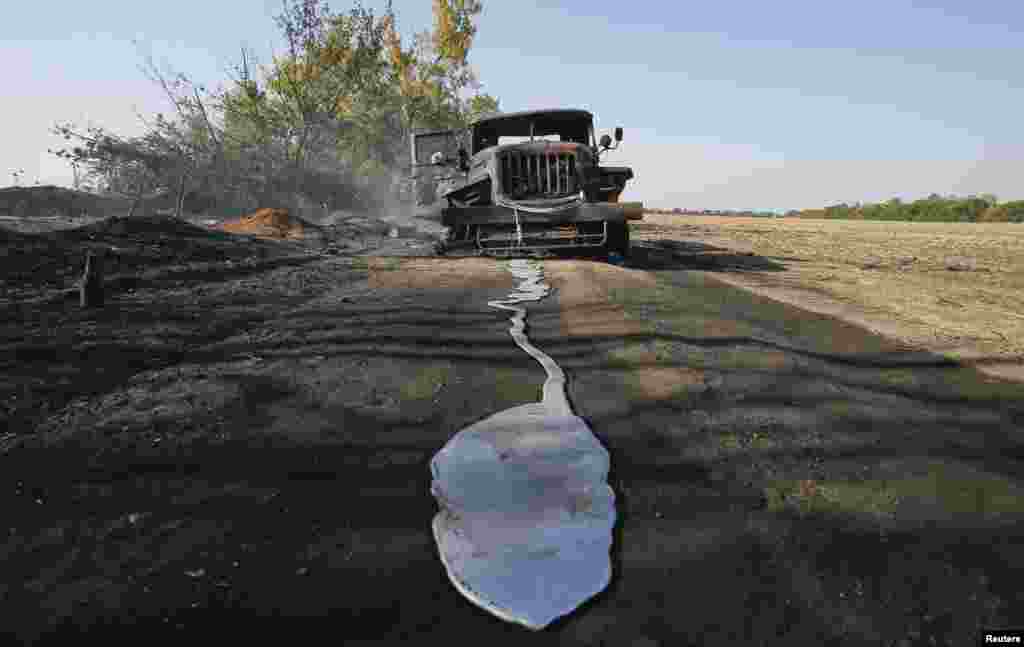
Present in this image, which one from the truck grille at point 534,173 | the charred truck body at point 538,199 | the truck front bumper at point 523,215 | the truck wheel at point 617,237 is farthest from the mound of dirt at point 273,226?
the truck wheel at point 617,237

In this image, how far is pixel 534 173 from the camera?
8852mm

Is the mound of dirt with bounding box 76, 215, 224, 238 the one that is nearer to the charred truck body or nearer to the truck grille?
the charred truck body

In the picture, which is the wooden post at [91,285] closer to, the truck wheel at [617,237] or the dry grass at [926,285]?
the dry grass at [926,285]

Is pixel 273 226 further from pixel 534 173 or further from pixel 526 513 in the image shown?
pixel 526 513

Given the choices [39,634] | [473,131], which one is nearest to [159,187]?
[473,131]

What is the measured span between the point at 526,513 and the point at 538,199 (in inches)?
291

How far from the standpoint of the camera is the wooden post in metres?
4.36

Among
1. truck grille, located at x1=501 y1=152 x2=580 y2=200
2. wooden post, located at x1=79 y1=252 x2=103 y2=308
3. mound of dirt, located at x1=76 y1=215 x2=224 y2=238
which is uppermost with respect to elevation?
truck grille, located at x1=501 y1=152 x2=580 y2=200

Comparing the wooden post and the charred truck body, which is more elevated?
the charred truck body

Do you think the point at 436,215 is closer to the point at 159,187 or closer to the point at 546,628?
the point at 546,628

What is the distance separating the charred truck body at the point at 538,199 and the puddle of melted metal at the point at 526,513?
611 centimetres

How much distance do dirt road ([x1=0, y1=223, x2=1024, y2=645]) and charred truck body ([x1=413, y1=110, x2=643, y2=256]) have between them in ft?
15.3

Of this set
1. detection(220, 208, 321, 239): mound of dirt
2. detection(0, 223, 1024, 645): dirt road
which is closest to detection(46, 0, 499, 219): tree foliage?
detection(220, 208, 321, 239): mound of dirt

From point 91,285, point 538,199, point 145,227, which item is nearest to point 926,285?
point 538,199
